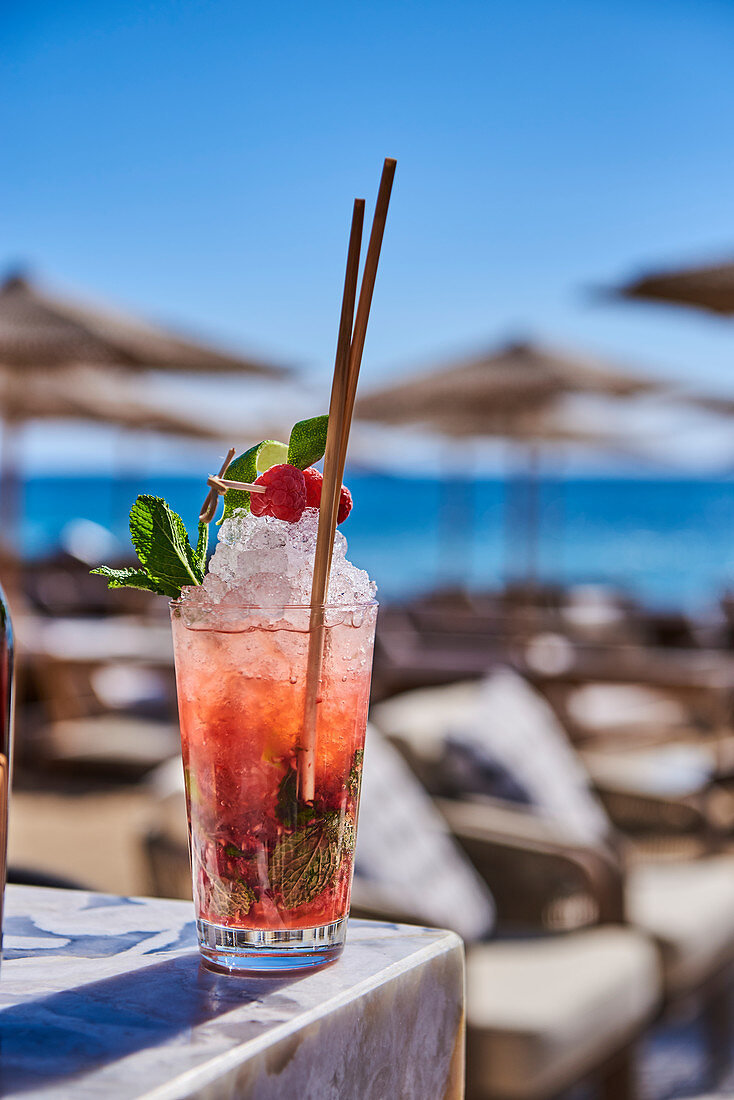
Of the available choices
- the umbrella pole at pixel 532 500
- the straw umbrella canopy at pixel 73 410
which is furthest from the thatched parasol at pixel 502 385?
the straw umbrella canopy at pixel 73 410

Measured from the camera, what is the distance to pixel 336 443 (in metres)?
0.70

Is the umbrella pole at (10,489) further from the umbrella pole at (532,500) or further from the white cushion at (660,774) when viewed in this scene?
the white cushion at (660,774)

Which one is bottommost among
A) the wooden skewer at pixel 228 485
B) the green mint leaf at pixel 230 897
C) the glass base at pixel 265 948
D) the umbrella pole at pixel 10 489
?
the glass base at pixel 265 948

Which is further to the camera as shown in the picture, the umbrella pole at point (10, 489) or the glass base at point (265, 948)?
the umbrella pole at point (10, 489)

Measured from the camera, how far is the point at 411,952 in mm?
778

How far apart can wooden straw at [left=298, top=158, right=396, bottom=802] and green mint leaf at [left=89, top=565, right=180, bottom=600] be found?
4.3 inches

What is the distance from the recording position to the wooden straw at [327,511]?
2.22 feet

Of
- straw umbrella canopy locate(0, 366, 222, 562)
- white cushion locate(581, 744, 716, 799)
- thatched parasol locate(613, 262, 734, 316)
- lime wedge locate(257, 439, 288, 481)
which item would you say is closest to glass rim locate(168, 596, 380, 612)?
lime wedge locate(257, 439, 288, 481)

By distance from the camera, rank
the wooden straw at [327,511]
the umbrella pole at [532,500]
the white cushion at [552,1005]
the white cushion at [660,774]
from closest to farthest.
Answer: the wooden straw at [327,511]
the white cushion at [552,1005]
the white cushion at [660,774]
the umbrella pole at [532,500]

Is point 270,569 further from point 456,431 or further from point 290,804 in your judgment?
point 456,431

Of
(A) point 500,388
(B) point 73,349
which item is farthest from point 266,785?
(A) point 500,388

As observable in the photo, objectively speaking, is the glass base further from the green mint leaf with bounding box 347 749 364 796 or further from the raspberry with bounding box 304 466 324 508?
the raspberry with bounding box 304 466 324 508

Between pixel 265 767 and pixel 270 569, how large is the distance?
0.43 feet

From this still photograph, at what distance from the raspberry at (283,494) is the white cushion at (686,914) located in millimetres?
2419
